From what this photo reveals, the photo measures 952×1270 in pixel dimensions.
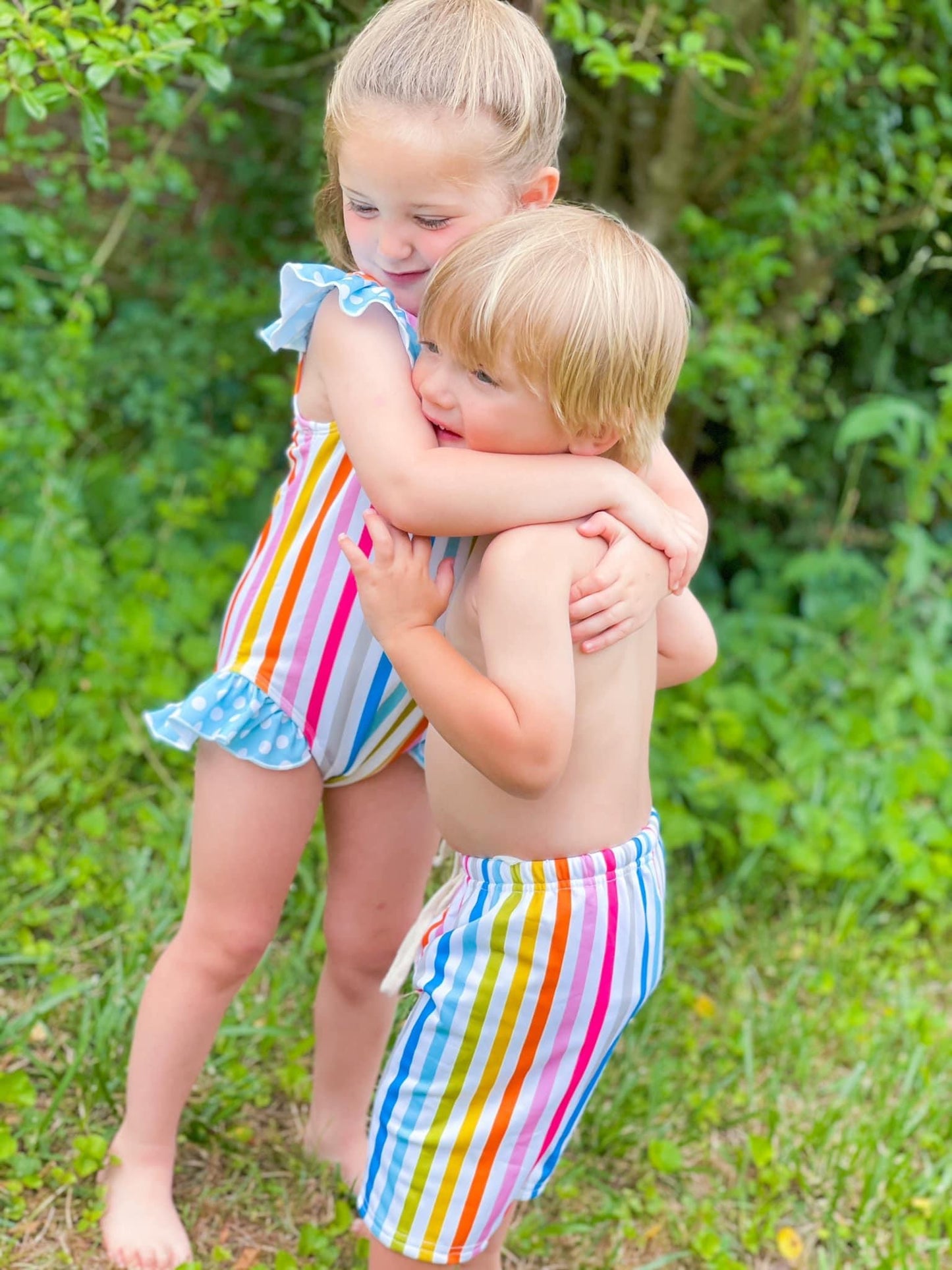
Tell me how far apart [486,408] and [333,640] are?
396mm

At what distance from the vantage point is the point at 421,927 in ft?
5.12

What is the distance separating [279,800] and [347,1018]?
469 mm

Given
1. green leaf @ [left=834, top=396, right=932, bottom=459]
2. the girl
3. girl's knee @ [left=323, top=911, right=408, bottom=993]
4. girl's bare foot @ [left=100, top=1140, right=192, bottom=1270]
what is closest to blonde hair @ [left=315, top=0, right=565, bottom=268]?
the girl

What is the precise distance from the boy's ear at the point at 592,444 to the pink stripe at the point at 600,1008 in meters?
0.43

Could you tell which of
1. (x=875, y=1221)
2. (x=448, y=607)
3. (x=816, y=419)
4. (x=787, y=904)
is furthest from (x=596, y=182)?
(x=875, y=1221)

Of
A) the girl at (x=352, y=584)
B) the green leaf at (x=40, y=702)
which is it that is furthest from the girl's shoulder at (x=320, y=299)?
the green leaf at (x=40, y=702)

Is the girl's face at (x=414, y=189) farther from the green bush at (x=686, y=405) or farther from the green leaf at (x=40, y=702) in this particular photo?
the green leaf at (x=40, y=702)

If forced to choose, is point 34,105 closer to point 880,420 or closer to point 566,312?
point 566,312

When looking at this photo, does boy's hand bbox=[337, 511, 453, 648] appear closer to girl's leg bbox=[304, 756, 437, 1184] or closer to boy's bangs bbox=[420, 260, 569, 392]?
boy's bangs bbox=[420, 260, 569, 392]

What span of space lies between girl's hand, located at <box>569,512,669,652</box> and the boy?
1 cm

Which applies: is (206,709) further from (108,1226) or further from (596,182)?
(596,182)

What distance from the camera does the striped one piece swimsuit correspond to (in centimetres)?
161

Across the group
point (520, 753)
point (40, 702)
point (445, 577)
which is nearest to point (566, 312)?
point (445, 577)

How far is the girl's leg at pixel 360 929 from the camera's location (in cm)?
181
